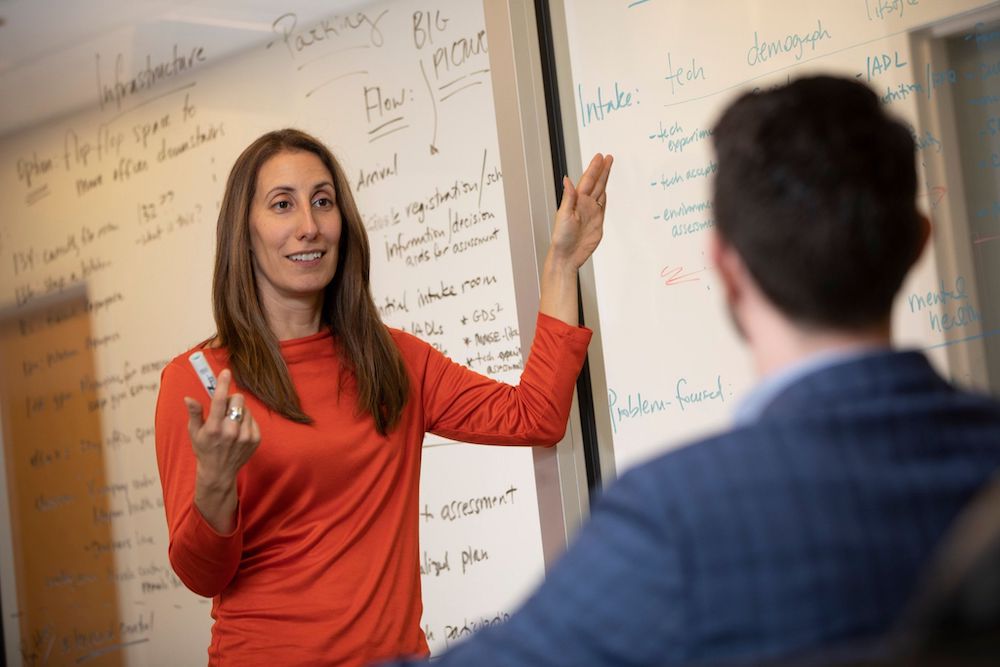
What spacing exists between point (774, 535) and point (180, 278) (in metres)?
2.68

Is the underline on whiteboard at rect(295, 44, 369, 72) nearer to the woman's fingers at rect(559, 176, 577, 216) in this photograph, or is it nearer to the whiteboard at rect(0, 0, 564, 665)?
the whiteboard at rect(0, 0, 564, 665)

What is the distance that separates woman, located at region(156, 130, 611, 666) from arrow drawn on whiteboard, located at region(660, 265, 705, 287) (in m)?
0.14

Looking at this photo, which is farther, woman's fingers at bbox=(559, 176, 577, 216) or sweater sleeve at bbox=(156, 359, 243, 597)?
woman's fingers at bbox=(559, 176, 577, 216)

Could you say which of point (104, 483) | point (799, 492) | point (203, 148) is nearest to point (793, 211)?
point (799, 492)

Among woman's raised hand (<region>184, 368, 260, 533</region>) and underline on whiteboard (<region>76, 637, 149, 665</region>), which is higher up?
woman's raised hand (<region>184, 368, 260, 533</region>)

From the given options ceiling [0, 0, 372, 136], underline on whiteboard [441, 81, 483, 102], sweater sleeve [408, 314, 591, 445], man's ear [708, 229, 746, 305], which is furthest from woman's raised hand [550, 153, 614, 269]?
ceiling [0, 0, 372, 136]

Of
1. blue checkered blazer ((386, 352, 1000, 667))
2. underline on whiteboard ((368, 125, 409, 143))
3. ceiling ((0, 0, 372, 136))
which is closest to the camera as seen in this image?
blue checkered blazer ((386, 352, 1000, 667))

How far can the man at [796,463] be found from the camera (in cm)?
70

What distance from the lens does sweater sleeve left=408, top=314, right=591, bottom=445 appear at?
1.90 metres

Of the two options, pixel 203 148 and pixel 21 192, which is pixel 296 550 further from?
pixel 21 192

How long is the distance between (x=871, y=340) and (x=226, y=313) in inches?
53.0

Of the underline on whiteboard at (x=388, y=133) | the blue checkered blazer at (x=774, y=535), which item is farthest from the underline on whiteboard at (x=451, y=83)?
the blue checkered blazer at (x=774, y=535)

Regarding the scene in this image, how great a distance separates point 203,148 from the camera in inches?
121

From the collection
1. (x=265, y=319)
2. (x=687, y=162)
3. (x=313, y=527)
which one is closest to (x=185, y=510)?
(x=313, y=527)
